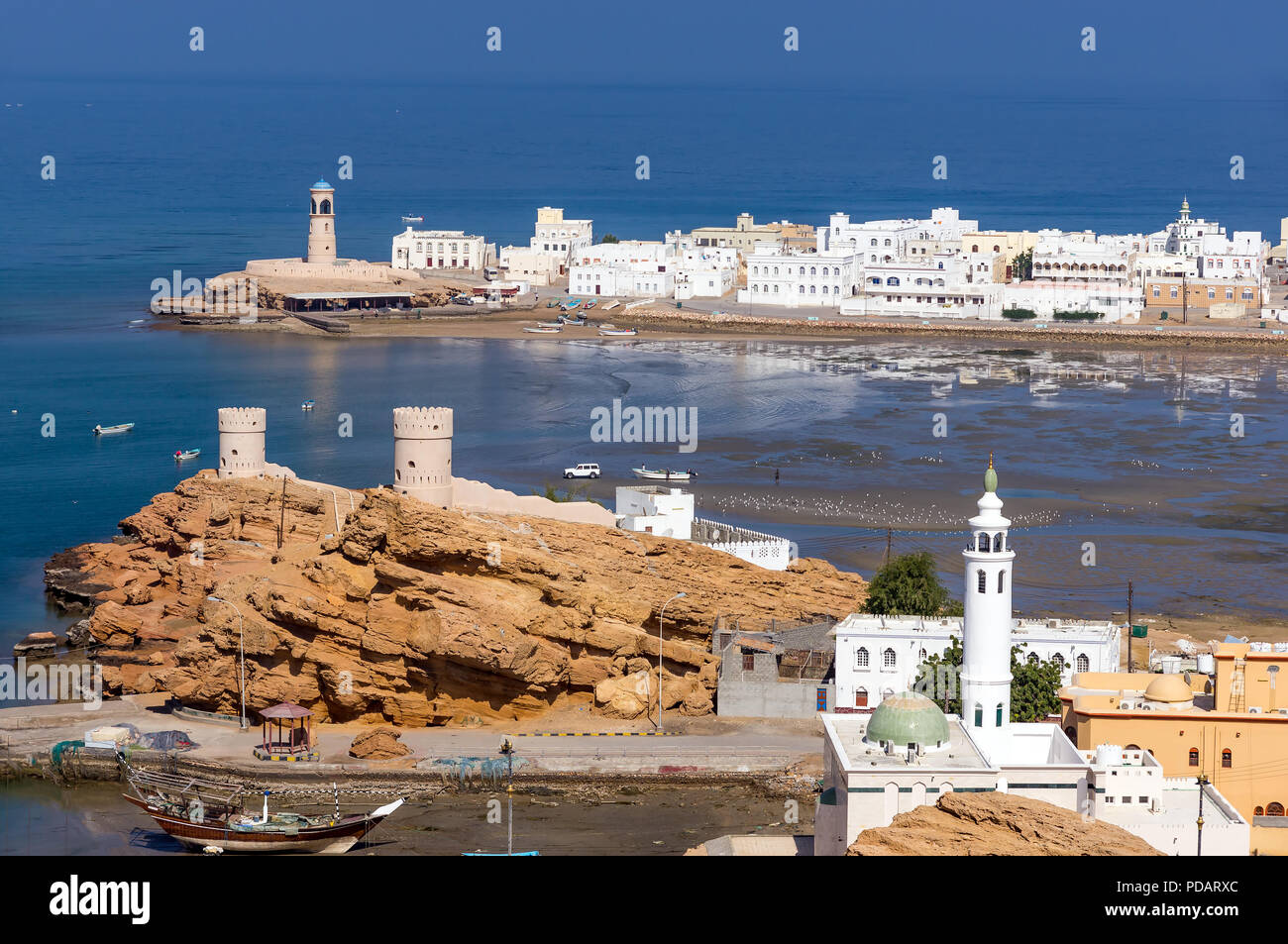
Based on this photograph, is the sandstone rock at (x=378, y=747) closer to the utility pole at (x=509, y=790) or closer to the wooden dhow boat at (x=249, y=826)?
the utility pole at (x=509, y=790)

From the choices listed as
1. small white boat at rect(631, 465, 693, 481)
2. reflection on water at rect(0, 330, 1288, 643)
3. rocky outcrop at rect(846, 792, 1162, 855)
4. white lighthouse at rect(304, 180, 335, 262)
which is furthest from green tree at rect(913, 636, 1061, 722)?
white lighthouse at rect(304, 180, 335, 262)

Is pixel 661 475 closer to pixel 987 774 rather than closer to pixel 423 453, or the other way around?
pixel 423 453

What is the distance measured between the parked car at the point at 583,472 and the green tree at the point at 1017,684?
92.4ft

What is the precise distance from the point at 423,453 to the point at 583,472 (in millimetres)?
22083

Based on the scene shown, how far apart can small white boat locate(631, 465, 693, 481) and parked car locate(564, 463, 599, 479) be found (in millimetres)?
1305

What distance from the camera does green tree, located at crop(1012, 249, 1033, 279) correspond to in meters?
110

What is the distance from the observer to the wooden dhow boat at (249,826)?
28.8m

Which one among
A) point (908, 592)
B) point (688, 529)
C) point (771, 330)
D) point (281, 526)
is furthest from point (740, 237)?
point (908, 592)

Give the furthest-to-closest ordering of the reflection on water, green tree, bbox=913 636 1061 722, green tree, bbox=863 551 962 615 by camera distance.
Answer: the reflection on water, green tree, bbox=863 551 962 615, green tree, bbox=913 636 1061 722

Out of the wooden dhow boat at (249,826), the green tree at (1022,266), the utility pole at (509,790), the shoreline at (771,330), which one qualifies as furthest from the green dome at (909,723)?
the green tree at (1022,266)

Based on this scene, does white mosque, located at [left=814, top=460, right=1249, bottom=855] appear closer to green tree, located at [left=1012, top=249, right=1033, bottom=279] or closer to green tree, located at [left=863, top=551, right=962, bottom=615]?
green tree, located at [left=863, top=551, right=962, bottom=615]

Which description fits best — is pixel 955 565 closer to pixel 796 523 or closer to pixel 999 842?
pixel 796 523
